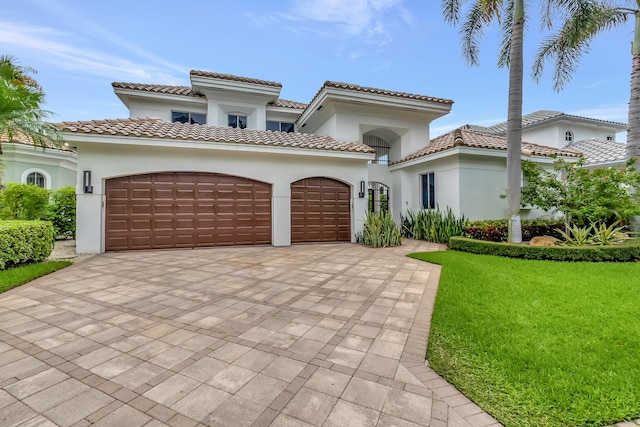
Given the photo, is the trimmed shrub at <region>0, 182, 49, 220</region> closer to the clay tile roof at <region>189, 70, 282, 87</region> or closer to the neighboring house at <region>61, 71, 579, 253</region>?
the neighboring house at <region>61, 71, 579, 253</region>

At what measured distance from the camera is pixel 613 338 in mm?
3344

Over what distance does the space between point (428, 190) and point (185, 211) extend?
10598 millimetres

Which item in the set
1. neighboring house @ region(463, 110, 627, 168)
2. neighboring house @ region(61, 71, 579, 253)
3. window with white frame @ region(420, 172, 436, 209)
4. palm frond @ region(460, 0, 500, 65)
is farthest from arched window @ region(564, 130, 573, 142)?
window with white frame @ region(420, 172, 436, 209)

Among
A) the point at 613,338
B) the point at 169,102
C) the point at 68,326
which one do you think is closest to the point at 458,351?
the point at 613,338

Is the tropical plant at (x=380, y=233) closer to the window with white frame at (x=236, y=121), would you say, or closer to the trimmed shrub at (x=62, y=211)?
the window with white frame at (x=236, y=121)

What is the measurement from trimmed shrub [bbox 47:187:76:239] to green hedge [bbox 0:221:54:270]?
4.96 metres

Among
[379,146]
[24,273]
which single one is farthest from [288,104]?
[24,273]

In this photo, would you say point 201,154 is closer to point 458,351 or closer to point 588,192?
point 458,351

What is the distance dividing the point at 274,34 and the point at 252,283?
13730 millimetres

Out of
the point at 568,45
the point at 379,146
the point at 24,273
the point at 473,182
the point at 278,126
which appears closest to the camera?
the point at 24,273

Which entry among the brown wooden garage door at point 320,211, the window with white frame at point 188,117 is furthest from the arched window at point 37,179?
the brown wooden garage door at point 320,211

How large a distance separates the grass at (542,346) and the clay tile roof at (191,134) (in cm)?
768

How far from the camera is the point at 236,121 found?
16.7 m

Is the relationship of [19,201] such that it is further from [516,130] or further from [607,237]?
[607,237]
